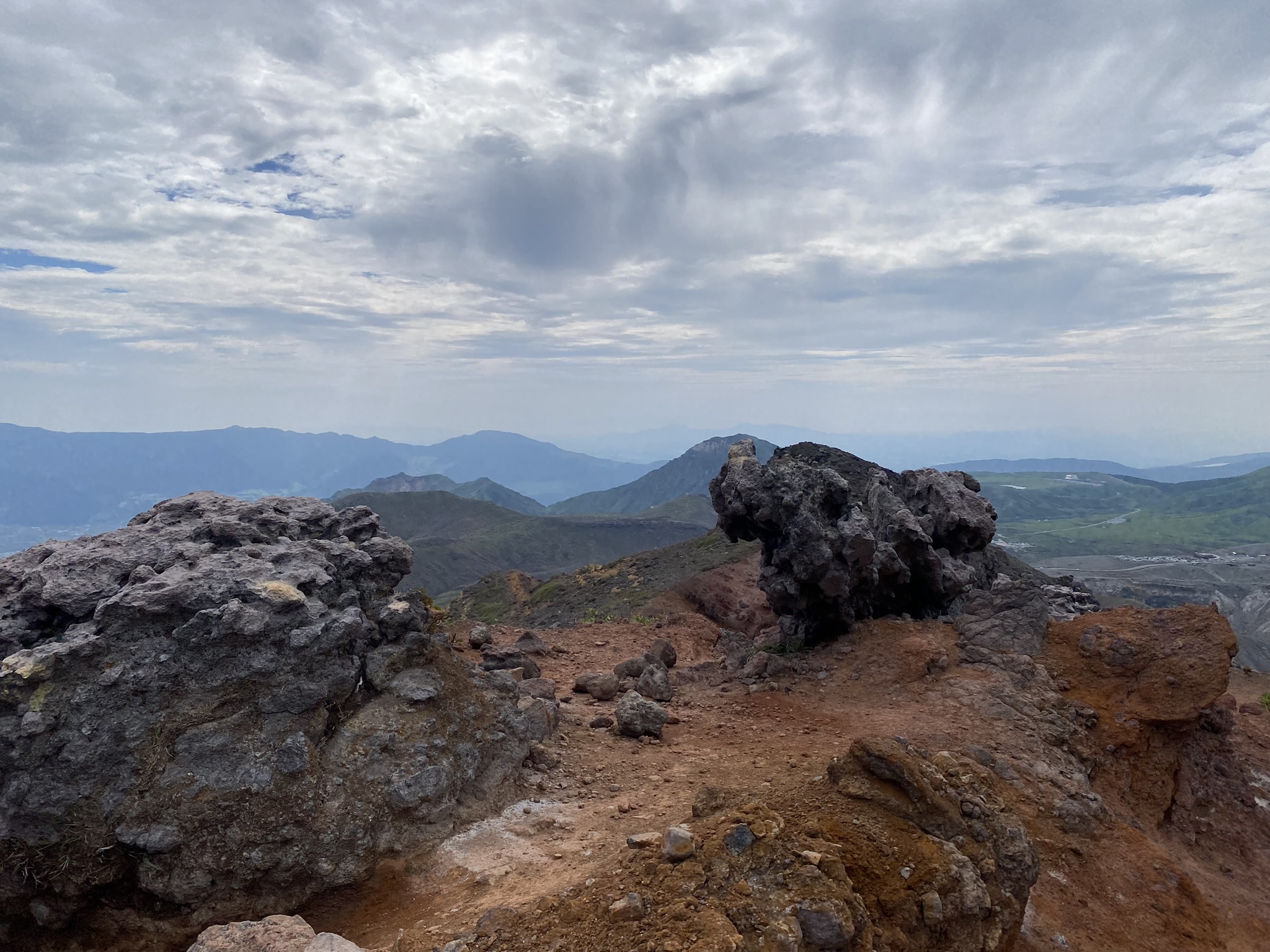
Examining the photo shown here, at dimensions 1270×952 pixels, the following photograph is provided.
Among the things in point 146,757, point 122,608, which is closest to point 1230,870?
point 146,757

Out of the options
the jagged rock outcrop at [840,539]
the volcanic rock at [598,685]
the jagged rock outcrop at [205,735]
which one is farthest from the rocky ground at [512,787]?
the jagged rock outcrop at [840,539]

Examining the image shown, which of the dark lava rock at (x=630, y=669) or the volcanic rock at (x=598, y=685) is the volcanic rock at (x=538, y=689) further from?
the dark lava rock at (x=630, y=669)

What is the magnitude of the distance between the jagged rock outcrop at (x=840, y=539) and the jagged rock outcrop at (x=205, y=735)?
9888mm

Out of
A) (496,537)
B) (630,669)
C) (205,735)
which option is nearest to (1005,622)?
(630,669)

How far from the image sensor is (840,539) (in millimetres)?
17672

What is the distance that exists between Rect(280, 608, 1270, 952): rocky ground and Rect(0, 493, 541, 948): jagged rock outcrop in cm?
84

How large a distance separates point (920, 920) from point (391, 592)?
932 cm

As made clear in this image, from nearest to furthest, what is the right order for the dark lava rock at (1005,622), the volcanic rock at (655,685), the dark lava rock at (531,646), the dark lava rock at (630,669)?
1. the volcanic rock at (655,685)
2. the dark lava rock at (1005,622)
3. the dark lava rock at (630,669)
4. the dark lava rock at (531,646)

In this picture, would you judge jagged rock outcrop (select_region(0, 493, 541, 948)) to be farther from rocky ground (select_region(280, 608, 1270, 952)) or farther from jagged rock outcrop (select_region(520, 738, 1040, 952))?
jagged rock outcrop (select_region(520, 738, 1040, 952))

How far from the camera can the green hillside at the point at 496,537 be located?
126 meters

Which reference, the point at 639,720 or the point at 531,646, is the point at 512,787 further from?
the point at 531,646

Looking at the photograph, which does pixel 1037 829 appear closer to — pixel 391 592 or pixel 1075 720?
pixel 1075 720

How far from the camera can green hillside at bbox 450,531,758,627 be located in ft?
129

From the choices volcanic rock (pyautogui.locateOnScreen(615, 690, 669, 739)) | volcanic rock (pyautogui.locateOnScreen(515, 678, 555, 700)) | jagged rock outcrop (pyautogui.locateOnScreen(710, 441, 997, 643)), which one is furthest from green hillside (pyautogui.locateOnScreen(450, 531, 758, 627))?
volcanic rock (pyautogui.locateOnScreen(615, 690, 669, 739))
